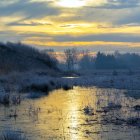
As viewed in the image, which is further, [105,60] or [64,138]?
[105,60]

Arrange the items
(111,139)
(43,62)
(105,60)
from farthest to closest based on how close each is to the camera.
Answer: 1. (105,60)
2. (43,62)
3. (111,139)

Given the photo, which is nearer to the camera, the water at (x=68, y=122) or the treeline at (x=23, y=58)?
the water at (x=68, y=122)

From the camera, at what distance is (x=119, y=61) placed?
19738cm

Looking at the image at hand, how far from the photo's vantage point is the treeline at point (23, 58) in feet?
296

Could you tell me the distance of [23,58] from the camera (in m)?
98.2

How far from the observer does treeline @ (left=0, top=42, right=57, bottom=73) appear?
296 ft

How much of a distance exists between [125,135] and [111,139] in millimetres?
1067

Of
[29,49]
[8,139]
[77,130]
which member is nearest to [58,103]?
[77,130]

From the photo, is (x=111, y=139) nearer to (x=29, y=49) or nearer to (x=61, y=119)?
(x=61, y=119)

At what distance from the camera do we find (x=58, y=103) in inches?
1217

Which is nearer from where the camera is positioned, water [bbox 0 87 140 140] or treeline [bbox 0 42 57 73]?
water [bbox 0 87 140 140]

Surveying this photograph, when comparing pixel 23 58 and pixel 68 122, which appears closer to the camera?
pixel 68 122

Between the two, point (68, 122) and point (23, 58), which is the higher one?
point (68, 122)

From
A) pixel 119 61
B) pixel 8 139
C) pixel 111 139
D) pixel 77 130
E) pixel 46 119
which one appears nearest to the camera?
pixel 8 139
